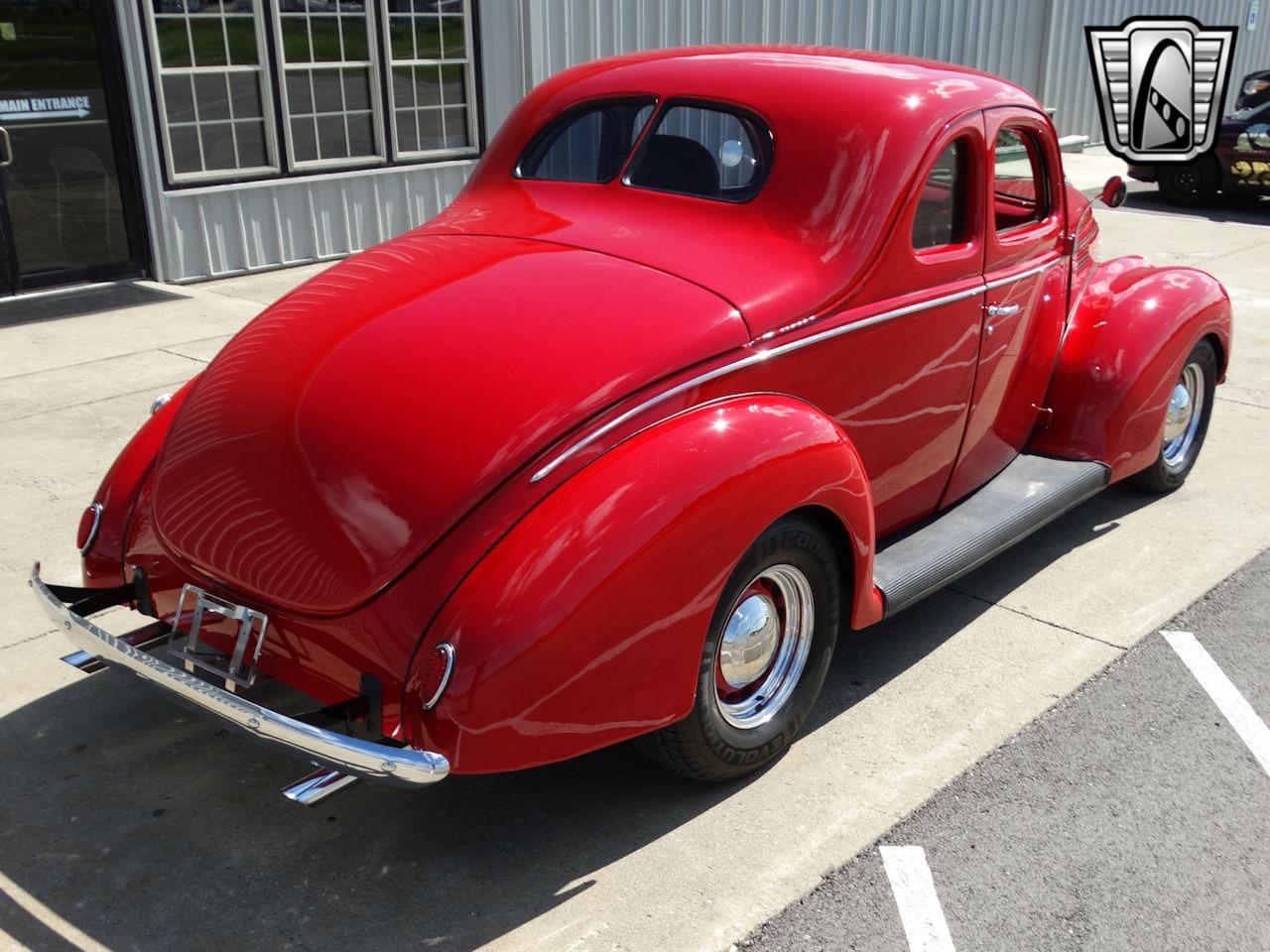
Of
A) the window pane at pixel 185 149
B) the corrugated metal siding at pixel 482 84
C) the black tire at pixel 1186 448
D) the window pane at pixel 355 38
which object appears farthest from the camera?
the window pane at pixel 355 38

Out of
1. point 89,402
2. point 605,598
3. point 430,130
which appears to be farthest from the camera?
point 430,130

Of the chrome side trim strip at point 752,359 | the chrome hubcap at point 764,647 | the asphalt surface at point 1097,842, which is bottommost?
the asphalt surface at point 1097,842

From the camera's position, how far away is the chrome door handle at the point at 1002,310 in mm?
4328

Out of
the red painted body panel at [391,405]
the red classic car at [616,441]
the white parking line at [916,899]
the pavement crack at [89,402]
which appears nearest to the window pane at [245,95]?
the pavement crack at [89,402]

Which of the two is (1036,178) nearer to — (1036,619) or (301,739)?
(1036,619)

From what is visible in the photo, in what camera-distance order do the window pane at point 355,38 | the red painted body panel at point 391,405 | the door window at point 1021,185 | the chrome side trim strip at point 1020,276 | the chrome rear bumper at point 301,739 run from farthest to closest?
the window pane at point 355,38 → the door window at point 1021,185 → the chrome side trim strip at point 1020,276 → the red painted body panel at point 391,405 → the chrome rear bumper at point 301,739

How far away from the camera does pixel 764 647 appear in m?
3.46

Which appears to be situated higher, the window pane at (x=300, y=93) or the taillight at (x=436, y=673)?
the window pane at (x=300, y=93)

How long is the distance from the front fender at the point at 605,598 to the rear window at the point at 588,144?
139 cm

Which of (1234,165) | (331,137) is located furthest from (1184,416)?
(1234,165)

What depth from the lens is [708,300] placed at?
3422 millimetres

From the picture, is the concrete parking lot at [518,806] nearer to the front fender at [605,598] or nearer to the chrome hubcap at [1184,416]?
the front fender at [605,598]

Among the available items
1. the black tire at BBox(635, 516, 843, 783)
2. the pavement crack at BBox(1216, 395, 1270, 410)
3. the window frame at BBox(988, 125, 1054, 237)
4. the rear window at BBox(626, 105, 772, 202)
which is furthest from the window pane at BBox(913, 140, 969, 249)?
the pavement crack at BBox(1216, 395, 1270, 410)

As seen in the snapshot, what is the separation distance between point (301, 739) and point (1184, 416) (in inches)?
177
